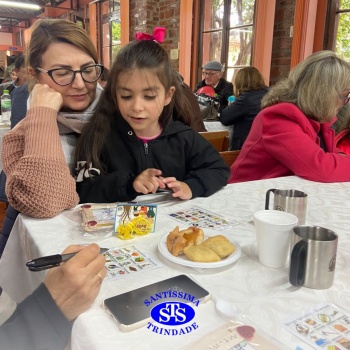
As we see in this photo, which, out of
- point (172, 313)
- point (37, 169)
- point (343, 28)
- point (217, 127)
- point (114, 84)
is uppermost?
point (343, 28)

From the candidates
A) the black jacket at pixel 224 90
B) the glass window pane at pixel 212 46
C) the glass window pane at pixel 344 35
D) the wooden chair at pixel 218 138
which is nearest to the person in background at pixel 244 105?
the glass window pane at pixel 344 35

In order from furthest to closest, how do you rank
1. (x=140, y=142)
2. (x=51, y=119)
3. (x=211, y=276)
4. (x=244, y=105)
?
(x=244, y=105) → (x=140, y=142) → (x=51, y=119) → (x=211, y=276)

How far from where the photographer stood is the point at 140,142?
139cm

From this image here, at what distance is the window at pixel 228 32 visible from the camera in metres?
Answer: 4.63

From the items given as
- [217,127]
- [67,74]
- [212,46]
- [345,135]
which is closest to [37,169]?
[67,74]

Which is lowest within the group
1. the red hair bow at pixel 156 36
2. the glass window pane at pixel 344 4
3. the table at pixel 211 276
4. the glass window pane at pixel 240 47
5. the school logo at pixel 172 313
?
the table at pixel 211 276

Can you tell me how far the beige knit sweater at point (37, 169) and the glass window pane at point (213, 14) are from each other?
180 inches

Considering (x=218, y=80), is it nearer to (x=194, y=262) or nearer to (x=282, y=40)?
(x=282, y=40)

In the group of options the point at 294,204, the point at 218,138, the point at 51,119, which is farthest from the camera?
the point at 218,138

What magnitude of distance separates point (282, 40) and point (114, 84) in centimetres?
325

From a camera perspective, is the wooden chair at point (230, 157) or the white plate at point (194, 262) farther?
the wooden chair at point (230, 157)

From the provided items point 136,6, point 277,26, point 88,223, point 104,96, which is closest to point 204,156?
point 104,96

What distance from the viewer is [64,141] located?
4.29ft

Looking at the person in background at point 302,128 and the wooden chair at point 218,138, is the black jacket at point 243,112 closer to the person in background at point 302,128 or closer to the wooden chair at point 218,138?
the wooden chair at point 218,138
